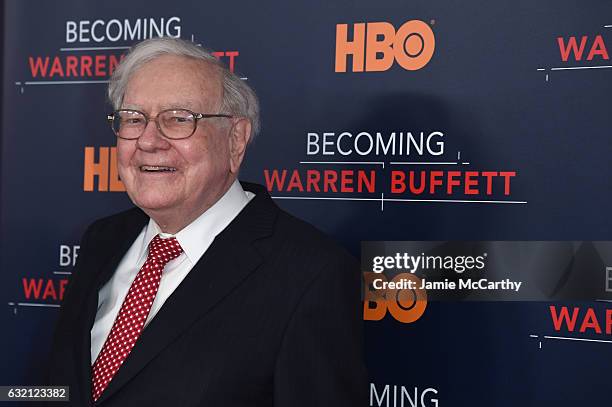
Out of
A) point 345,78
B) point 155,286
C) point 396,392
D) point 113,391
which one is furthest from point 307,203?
point 113,391

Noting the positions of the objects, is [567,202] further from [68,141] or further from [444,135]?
[68,141]

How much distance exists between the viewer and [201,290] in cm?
176

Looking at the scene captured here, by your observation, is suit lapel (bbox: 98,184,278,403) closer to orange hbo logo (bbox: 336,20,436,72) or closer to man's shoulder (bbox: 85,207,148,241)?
man's shoulder (bbox: 85,207,148,241)

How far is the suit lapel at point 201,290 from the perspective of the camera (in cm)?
173

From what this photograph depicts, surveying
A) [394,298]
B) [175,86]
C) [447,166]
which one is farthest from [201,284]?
[447,166]

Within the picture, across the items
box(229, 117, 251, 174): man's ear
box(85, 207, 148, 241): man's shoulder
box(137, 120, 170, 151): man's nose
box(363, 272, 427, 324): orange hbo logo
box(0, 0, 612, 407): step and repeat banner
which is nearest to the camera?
box(137, 120, 170, 151): man's nose

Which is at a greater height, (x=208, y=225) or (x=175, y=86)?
(x=175, y=86)

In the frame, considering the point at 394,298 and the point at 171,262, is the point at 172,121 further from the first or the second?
the point at 394,298

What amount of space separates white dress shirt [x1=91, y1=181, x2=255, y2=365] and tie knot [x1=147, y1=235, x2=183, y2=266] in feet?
0.04

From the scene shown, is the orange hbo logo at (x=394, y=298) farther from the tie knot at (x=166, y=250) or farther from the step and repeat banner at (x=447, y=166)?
the tie knot at (x=166, y=250)

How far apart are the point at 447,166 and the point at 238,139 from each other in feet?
2.42

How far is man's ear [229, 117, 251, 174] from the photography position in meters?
1.92

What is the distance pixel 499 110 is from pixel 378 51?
41cm

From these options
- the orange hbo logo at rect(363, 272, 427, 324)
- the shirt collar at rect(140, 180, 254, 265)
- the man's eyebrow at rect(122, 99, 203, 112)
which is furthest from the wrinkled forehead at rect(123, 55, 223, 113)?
the orange hbo logo at rect(363, 272, 427, 324)
